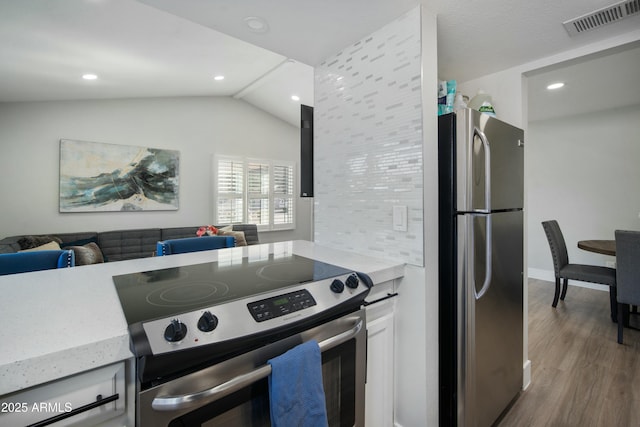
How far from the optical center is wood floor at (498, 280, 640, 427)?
166 centimetres

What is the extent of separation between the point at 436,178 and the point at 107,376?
4.45 ft

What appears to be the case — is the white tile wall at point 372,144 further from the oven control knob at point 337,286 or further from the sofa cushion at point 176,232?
the sofa cushion at point 176,232

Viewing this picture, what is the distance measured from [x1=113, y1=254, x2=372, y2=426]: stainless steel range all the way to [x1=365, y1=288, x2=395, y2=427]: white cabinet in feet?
0.42

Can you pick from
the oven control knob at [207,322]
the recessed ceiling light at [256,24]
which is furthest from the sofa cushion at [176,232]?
the oven control knob at [207,322]

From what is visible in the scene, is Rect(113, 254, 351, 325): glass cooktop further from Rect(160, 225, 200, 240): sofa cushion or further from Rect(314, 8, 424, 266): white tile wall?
Rect(160, 225, 200, 240): sofa cushion

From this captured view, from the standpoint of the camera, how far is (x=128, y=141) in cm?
421

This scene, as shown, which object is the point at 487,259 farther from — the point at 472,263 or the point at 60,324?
Answer: the point at 60,324

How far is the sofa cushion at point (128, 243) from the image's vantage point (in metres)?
3.86

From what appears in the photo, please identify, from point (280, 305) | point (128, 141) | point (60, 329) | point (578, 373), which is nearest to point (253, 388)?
point (280, 305)

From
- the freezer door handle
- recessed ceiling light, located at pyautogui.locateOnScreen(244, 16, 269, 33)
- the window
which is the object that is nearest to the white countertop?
the freezer door handle

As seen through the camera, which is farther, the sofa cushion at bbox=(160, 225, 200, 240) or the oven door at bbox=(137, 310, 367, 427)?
the sofa cushion at bbox=(160, 225, 200, 240)

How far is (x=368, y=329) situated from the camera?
122 centimetres

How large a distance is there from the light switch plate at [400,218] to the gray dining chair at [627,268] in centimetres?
232

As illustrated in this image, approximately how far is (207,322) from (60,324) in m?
0.37
